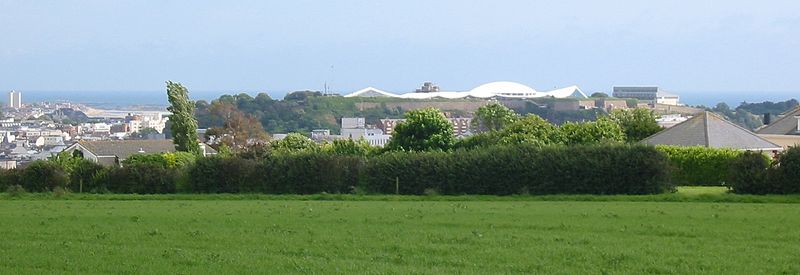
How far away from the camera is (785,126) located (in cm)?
8031

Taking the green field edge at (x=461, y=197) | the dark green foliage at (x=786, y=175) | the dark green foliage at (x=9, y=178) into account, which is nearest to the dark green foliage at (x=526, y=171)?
the green field edge at (x=461, y=197)

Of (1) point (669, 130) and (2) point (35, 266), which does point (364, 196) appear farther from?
(1) point (669, 130)

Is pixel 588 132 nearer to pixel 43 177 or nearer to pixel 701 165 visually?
pixel 701 165

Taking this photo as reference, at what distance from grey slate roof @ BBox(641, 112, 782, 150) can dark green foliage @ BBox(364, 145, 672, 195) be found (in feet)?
75.4

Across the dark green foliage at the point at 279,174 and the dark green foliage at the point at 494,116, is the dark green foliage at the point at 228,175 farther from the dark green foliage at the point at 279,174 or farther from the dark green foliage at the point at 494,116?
the dark green foliage at the point at 494,116

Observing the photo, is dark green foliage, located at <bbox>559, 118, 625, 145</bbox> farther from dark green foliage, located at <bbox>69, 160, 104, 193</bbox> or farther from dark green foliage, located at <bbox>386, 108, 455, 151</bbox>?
dark green foliage, located at <bbox>69, 160, 104, 193</bbox>

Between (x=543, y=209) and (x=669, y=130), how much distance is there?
139 ft

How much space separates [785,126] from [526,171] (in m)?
42.7

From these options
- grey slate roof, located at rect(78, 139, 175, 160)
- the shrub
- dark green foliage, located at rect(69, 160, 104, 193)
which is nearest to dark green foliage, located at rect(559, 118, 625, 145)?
grey slate roof, located at rect(78, 139, 175, 160)

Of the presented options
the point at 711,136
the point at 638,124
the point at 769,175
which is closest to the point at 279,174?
the point at 769,175

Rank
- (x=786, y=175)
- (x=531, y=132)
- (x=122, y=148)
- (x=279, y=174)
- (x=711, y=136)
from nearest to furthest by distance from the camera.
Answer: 1. (x=786, y=175)
2. (x=279, y=174)
3. (x=711, y=136)
4. (x=531, y=132)
5. (x=122, y=148)

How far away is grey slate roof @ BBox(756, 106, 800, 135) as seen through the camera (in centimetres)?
7888

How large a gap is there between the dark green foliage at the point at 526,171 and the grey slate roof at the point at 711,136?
75.4 feet

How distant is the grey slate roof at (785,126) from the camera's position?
7888cm
